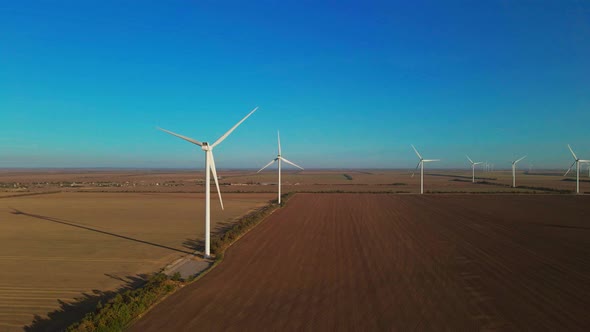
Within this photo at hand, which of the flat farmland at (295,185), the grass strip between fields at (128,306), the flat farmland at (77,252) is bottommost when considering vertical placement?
the flat farmland at (77,252)

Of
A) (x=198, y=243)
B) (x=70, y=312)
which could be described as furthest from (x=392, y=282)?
(x=198, y=243)

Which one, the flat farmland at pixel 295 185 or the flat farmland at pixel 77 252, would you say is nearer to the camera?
the flat farmland at pixel 77 252

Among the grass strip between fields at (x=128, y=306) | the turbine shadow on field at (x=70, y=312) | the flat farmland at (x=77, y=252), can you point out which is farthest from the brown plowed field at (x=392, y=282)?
the flat farmland at (x=77, y=252)

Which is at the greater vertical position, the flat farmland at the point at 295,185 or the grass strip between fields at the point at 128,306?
the flat farmland at the point at 295,185

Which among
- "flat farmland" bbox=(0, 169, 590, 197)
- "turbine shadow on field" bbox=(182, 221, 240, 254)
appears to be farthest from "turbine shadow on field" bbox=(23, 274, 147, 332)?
"flat farmland" bbox=(0, 169, 590, 197)

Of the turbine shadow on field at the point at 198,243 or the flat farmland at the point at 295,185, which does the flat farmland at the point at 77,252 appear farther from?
the flat farmland at the point at 295,185

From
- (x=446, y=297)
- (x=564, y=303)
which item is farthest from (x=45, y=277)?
(x=564, y=303)

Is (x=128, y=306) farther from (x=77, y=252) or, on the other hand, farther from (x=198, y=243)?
(x=198, y=243)
